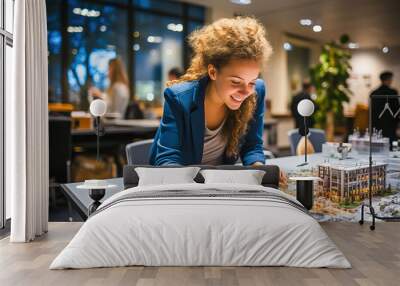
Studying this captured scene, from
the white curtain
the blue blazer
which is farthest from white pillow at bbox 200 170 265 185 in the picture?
the white curtain

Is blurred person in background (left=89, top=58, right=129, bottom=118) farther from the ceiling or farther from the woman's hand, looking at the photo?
the woman's hand

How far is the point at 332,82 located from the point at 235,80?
260cm

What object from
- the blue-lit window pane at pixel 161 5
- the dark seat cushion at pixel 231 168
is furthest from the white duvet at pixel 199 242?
the blue-lit window pane at pixel 161 5

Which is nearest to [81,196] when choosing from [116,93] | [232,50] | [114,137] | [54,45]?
[232,50]

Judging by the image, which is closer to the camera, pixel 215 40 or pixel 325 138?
pixel 215 40

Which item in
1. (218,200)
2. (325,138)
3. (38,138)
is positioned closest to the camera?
(218,200)

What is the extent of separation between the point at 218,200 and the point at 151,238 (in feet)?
1.87

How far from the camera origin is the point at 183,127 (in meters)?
5.31

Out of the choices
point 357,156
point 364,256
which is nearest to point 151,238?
point 364,256

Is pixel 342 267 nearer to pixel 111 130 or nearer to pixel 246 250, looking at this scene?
pixel 246 250

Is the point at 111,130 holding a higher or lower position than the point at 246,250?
higher

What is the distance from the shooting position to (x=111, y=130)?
7.19 metres

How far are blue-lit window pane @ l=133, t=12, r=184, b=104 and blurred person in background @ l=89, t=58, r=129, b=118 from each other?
538 mm

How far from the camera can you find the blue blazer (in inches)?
209
